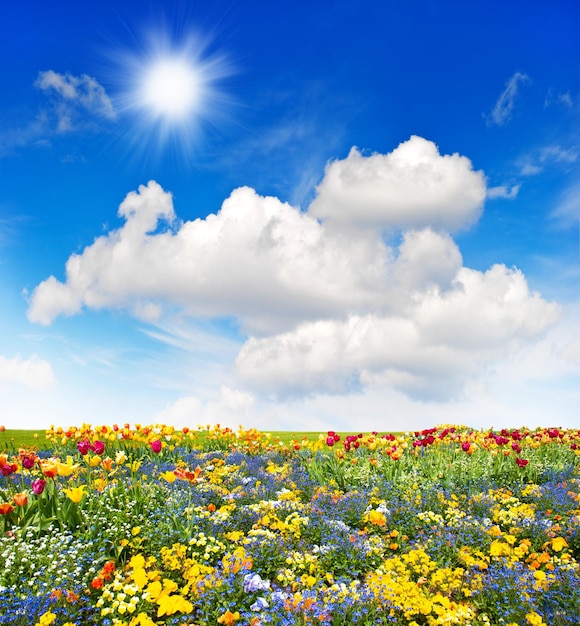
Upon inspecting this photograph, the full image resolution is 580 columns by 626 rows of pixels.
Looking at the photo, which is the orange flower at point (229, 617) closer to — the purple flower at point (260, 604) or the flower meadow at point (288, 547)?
the flower meadow at point (288, 547)

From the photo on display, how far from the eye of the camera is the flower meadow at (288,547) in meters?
5.66

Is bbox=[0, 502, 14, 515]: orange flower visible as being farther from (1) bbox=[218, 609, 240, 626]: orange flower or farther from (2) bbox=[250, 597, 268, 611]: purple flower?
(2) bbox=[250, 597, 268, 611]: purple flower

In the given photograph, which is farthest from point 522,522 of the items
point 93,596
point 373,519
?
point 93,596

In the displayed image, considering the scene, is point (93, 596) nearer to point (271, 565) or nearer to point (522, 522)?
point (271, 565)

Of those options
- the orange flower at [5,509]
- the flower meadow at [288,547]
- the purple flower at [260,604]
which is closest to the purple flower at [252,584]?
the flower meadow at [288,547]

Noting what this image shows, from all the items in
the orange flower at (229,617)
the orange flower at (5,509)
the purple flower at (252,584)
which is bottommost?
the orange flower at (229,617)

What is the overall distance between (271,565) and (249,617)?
4.86 ft

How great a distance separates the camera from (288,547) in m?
7.20

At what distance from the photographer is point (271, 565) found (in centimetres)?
686

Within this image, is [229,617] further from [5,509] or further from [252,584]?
[5,509]

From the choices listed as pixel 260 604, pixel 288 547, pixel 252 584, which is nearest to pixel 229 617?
pixel 260 604

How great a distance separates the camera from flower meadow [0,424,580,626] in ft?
18.6

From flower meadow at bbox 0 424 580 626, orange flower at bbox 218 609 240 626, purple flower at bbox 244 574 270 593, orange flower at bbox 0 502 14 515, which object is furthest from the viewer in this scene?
orange flower at bbox 0 502 14 515

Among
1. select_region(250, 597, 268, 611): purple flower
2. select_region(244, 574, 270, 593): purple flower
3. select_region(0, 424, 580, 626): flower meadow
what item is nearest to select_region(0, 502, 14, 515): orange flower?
select_region(0, 424, 580, 626): flower meadow
